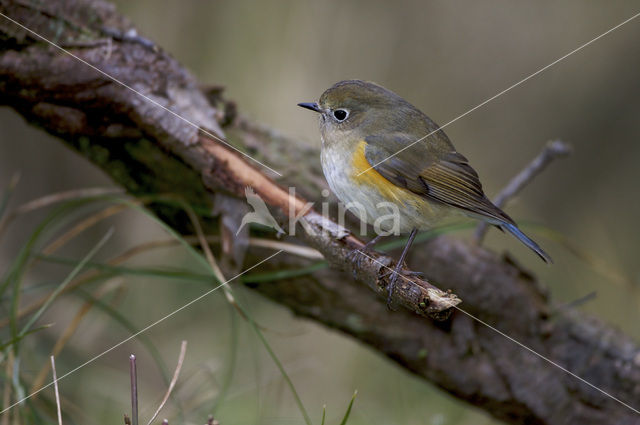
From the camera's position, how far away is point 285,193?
7.06ft

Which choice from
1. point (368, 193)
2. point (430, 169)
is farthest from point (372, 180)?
point (430, 169)

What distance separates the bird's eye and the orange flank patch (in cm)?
11

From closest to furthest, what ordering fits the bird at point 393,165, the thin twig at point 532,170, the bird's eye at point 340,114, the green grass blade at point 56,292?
the green grass blade at point 56,292, the bird at point 393,165, the bird's eye at point 340,114, the thin twig at point 532,170

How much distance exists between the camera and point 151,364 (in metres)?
4.40

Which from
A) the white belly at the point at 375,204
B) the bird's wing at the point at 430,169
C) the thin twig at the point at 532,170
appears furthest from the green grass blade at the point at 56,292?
the thin twig at the point at 532,170

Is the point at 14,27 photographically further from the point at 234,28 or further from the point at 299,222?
the point at 234,28

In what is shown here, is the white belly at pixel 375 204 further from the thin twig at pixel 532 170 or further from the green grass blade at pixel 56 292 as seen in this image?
the green grass blade at pixel 56 292

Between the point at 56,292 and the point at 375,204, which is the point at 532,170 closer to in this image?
the point at 375,204

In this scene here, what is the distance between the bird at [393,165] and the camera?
2.09 m

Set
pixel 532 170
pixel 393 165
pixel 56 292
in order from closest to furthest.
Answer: pixel 56 292
pixel 393 165
pixel 532 170

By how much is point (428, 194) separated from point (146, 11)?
2.62 metres

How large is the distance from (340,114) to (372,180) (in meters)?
0.29

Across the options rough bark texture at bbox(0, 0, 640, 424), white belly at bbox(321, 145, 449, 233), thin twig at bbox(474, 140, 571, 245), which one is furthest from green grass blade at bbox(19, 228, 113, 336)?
thin twig at bbox(474, 140, 571, 245)

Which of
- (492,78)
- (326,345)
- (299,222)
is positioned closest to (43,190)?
(326,345)
